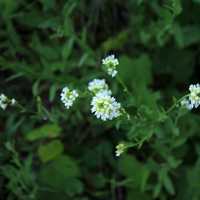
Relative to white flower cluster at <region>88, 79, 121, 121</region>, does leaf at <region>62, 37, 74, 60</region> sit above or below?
above

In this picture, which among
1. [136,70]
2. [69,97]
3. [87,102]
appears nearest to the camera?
[69,97]

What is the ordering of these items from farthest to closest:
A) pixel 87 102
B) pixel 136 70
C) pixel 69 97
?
pixel 136 70 < pixel 87 102 < pixel 69 97

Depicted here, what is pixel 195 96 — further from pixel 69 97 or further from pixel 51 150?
pixel 51 150

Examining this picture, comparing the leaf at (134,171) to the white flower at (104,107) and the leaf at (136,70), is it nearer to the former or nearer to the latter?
the leaf at (136,70)

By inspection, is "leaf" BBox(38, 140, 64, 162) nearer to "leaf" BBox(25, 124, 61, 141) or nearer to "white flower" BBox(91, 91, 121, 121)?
"leaf" BBox(25, 124, 61, 141)

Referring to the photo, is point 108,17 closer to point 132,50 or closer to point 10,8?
point 132,50

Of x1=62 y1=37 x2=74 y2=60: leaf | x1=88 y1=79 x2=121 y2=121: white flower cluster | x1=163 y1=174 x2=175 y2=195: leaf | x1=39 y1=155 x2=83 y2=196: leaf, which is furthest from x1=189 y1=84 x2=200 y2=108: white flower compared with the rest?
x1=39 y1=155 x2=83 y2=196: leaf

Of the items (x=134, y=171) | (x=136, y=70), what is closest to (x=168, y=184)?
(x=134, y=171)

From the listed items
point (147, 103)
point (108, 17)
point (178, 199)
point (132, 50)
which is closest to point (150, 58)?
point (132, 50)

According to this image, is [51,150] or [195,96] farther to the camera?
[51,150]
